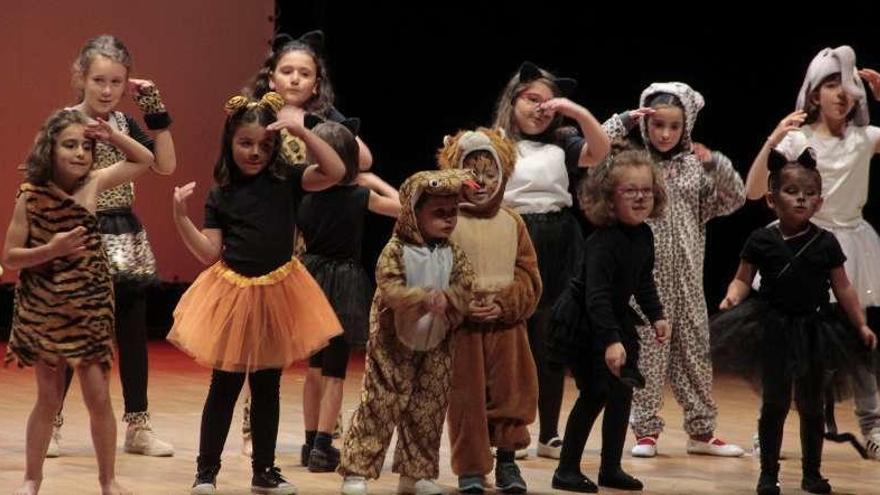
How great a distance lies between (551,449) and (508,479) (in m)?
0.81

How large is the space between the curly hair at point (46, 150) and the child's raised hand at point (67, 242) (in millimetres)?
183

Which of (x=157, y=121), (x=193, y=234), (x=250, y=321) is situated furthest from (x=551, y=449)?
(x=157, y=121)

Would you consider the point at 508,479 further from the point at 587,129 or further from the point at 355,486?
the point at 587,129

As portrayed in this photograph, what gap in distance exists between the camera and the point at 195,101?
914 cm

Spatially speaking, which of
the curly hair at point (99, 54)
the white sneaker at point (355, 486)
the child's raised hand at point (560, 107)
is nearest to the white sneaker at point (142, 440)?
the white sneaker at point (355, 486)

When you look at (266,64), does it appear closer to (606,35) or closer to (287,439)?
(287,439)

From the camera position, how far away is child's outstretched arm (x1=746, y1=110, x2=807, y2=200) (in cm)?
542

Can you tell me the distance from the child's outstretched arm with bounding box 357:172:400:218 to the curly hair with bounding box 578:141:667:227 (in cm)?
61

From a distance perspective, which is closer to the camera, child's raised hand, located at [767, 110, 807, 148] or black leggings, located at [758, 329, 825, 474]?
black leggings, located at [758, 329, 825, 474]

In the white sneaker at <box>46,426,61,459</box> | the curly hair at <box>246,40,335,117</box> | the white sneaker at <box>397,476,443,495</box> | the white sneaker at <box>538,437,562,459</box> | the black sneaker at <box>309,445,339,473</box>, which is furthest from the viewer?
the white sneaker at <box>538,437,562,459</box>

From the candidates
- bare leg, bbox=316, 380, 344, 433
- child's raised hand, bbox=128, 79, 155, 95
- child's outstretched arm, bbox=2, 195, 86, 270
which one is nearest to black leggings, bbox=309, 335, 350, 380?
bare leg, bbox=316, 380, 344, 433

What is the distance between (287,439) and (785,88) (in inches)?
159

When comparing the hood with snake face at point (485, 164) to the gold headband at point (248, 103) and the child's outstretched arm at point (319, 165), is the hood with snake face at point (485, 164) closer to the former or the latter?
the child's outstretched arm at point (319, 165)

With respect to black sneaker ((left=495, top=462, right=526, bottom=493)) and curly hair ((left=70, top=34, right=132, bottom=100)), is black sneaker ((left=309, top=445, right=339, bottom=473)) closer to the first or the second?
black sneaker ((left=495, top=462, right=526, bottom=493))
